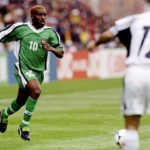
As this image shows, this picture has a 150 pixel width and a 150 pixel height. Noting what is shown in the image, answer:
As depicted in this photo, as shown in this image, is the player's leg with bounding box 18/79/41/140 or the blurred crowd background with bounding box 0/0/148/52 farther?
the blurred crowd background with bounding box 0/0/148/52

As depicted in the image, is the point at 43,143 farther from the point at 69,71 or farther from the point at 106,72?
the point at 106,72

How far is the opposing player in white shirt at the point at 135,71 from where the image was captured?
303 inches

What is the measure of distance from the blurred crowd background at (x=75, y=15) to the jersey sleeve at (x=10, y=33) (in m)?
15.5

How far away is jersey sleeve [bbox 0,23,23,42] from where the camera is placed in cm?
1187

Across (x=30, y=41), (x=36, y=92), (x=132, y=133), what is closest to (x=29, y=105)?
(x=36, y=92)

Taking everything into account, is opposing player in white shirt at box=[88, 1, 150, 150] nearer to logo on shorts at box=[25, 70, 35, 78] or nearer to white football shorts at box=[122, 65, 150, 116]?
white football shorts at box=[122, 65, 150, 116]

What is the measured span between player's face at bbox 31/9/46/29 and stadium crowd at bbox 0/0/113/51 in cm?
1645

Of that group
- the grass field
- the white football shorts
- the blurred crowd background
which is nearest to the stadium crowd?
the blurred crowd background

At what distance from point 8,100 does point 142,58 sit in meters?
11.9

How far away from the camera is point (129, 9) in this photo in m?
37.0

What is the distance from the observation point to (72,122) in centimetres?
1407

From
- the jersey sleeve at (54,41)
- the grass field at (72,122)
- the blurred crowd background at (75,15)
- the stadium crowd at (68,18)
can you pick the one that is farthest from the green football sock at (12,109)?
the stadium crowd at (68,18)

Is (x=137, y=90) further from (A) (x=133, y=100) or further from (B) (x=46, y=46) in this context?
(B) (x=46, y=46)

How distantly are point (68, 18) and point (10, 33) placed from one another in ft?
73.5
